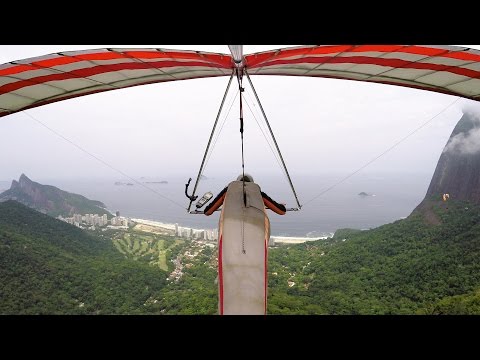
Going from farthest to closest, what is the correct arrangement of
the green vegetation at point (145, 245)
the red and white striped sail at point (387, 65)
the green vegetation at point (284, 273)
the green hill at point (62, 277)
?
1. the green vegetation at point (145, 245)
2. the green hill at point (62, 277)
3. the green vegetation at point (284, 273)
4. the red and white striped sail at point (387, 65)

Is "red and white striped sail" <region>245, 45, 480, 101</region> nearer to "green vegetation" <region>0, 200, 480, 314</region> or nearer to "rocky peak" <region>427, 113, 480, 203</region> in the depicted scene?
"green vegetation" <region>0, 200, 480, 314</region>

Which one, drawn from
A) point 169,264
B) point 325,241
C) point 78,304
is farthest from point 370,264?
point 78,304

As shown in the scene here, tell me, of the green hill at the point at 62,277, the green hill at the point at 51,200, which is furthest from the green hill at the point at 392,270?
the green hill at the point at 51,200

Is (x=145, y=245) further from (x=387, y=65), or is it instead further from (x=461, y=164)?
(x=461, y=164)

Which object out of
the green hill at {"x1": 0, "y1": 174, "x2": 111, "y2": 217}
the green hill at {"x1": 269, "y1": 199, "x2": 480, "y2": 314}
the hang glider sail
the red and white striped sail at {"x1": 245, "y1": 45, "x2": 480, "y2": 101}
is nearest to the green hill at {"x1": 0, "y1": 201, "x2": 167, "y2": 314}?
the green hill at {"x1": 269, "y1": 199, "x2": 480, "y2": 314}

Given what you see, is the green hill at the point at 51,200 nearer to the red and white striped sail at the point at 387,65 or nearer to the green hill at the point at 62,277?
the green hill at the point at 62,277

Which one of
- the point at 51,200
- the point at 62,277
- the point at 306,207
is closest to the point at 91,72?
the point at 62,277
